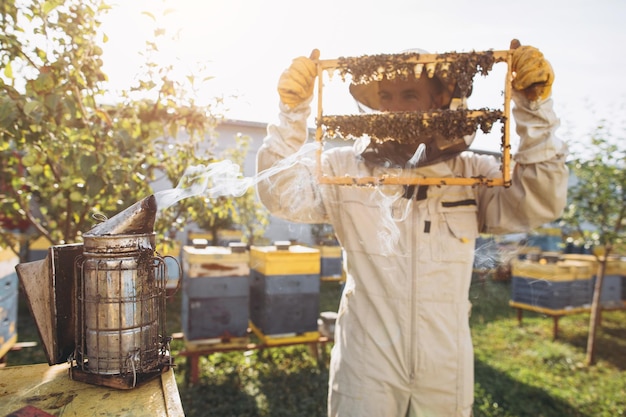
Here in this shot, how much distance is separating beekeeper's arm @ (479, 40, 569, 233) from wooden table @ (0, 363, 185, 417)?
5.17 ft

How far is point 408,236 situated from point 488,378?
3642 millimetres

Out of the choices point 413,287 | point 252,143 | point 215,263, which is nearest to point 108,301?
point 413,287

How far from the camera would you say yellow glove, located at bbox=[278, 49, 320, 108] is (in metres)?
1.71

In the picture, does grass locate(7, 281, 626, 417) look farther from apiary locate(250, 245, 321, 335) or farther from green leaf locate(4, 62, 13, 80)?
green leaf locate(4, 62, 13, 80)

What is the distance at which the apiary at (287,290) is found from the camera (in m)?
4.50

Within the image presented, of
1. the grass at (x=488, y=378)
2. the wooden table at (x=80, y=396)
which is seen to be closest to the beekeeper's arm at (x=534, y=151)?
the grass at (x=488, y=378)

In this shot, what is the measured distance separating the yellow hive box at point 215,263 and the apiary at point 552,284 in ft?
14.3

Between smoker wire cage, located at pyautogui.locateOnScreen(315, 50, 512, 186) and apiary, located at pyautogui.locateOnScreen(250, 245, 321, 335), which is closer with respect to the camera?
smoker wire cage, located at pyautogui.locateOnScreen(315, 50, 512, 186)

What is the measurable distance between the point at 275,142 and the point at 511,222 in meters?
1.15

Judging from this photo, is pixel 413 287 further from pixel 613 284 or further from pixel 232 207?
pixel 613 284

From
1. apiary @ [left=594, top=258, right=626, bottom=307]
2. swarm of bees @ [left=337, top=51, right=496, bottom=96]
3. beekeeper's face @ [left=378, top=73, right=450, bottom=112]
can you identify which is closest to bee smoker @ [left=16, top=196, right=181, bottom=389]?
swarm of bees @ [left=337, top=51, right=496, bottom=96]

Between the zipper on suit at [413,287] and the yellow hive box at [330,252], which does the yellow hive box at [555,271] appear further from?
the zipper on suit at [413,287]

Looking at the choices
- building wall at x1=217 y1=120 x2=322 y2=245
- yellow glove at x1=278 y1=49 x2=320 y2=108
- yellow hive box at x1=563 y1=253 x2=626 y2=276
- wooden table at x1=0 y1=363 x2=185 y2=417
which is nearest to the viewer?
wooden table at x1=0 y1=363 x2=185 y2=417

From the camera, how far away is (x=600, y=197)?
523 centimetres
